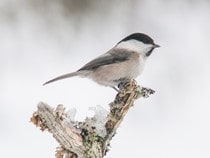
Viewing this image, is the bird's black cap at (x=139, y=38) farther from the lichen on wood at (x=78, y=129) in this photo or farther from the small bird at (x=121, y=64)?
the lichen on wood at (x=78, y=129)

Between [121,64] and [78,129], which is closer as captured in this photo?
[78,129]

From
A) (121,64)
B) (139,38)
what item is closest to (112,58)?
(121,64)

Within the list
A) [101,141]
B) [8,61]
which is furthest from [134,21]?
[101,141]

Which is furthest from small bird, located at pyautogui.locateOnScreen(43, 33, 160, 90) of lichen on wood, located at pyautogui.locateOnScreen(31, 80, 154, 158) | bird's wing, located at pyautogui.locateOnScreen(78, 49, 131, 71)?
lichen on wood, located at pyautogui.locateOnScreen(31, 80, 154, 158)

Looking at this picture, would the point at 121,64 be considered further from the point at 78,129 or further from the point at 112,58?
the point at 78,129

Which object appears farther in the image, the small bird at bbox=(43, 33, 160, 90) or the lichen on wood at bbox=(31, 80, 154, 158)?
the small bird at bbox=(43, 33, 160, 90)

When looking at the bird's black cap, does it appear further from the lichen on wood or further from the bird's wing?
the lichen on wood

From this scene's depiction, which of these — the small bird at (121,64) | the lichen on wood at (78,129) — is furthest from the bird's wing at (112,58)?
the lichen on wood at (78,129)

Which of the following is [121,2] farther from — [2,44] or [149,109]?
[149,109]

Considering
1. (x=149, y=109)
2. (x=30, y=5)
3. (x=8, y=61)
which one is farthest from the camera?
(x=30, y=5)
